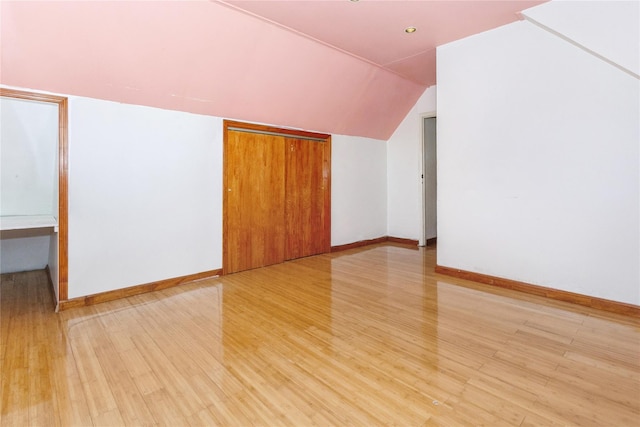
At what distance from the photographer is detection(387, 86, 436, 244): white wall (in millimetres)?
5348

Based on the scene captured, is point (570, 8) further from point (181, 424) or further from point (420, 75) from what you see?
point (181, 424)

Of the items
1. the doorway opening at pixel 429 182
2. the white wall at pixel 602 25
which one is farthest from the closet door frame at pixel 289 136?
the white wall at pixel 602 25

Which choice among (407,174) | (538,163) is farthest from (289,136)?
(538,163)

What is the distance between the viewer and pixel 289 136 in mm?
4453

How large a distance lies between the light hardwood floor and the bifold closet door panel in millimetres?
911

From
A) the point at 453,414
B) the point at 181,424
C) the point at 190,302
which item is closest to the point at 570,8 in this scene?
the point at 453,414

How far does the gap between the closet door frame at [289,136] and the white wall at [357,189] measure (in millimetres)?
114

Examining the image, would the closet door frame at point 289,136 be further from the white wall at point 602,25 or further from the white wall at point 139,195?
the white wall at point 602,25

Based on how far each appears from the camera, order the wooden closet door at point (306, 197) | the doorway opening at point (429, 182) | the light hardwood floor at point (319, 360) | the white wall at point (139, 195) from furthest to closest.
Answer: the doorway opening at point (429, 182) < the wooden closet door at point (306, 197) < the white wall at point (139, 195) < the light hardwood floor at point (319, 360)

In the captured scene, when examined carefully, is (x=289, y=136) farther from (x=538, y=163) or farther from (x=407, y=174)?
(x=538, y=163)

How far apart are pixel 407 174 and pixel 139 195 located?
4.24m

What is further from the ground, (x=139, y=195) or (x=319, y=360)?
(x=139, y=195)

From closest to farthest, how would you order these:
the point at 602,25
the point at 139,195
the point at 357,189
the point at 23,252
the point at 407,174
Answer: the point at 602,25
the point at 139,195
the point at 23,252
the point at 357,189
the point at 407,174

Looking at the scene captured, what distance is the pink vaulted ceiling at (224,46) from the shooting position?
2355 mm
